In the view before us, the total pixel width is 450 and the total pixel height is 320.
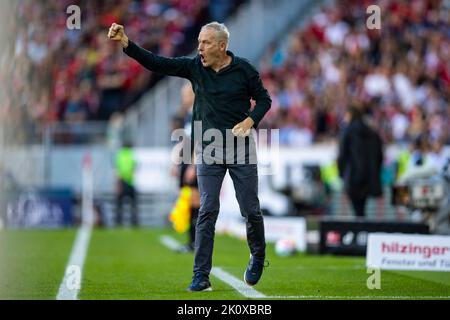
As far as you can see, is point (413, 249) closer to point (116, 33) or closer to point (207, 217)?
point (207, 217)

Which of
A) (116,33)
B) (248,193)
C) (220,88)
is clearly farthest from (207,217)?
(116,33)

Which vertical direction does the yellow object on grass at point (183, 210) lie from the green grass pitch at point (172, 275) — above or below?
above

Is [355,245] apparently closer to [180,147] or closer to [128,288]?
[180,147]

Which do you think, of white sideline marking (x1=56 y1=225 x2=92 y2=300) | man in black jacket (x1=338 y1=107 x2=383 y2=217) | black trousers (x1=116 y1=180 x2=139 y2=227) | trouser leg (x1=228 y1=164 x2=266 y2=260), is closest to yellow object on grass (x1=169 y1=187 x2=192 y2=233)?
white sideline marking (x1=56 y1=225 x2=92 y2=300)

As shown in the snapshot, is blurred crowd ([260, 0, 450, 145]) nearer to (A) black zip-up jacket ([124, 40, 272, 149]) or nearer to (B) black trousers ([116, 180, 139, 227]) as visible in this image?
(B) black trousers ([116, 180, 139, 227])

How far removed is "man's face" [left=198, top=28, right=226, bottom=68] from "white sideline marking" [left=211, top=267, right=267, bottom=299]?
1944 mm

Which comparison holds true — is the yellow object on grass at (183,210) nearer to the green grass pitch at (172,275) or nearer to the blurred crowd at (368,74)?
the green grass pitch at (172,275)

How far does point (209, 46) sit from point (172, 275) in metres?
3.04

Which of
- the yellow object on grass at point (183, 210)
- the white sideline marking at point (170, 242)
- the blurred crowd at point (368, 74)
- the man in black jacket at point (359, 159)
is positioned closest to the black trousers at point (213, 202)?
the yellow object on grass at point (183, 210)

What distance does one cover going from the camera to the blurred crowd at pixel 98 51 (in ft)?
79.1

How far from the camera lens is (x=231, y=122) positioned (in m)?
9.36

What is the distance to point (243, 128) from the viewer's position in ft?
30.1

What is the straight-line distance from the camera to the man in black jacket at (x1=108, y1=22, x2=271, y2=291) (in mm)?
9344

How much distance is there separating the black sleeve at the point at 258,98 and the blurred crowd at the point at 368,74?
15.2m
